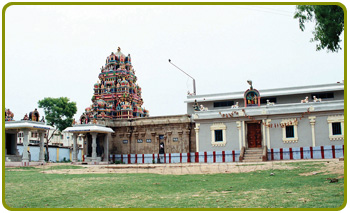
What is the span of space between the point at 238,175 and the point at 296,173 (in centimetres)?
268

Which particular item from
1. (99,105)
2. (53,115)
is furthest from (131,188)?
(53,115)

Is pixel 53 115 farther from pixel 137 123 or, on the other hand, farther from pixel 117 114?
pixel 137 123

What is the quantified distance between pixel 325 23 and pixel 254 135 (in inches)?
663

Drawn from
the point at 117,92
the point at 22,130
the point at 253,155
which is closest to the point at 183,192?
the point at 253,155

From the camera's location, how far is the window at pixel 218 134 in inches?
1229

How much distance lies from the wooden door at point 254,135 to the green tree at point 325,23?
14659 millimetres

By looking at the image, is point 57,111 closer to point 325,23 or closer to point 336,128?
point 336,128

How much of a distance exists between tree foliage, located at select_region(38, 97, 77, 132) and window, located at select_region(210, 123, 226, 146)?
83.9 ft

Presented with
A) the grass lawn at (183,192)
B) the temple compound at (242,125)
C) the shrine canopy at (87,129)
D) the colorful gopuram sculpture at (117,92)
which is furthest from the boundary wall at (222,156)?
the grass lawn at (183,192)

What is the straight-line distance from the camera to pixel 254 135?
30.6 meters

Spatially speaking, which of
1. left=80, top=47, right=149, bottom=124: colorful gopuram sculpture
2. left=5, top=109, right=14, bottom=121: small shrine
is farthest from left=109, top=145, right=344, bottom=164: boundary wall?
left=5, top=109, right=14, bottom=121: small shrine

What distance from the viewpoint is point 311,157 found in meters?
27.3

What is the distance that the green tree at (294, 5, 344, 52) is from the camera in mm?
14117

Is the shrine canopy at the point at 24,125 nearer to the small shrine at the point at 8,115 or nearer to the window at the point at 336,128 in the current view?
the small shrine at the point at 8,115
